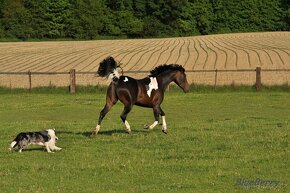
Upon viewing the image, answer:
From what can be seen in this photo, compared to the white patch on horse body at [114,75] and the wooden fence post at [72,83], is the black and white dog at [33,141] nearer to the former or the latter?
the white patch on horse body at [114,75]

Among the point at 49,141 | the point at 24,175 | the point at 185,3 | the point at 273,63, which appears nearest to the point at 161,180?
the point at 24,175

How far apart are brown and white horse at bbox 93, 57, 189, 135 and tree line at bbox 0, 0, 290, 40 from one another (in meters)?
85.5

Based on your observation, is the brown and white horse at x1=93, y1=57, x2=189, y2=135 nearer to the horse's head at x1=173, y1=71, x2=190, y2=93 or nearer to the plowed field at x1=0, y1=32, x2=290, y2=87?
the horse's head at x1=173, y1=71, x2=190, y2=93

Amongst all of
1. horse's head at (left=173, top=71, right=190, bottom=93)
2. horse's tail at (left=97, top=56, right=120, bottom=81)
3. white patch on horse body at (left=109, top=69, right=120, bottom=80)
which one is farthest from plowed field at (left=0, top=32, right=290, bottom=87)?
white patch on horse body at (left=109, top=69, right=120, bottom=80)

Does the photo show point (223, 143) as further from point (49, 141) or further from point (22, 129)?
point (22, 129)

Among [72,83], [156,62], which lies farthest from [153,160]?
[156,62]

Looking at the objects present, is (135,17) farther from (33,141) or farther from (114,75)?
(33,141)

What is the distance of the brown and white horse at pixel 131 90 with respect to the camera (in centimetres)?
1619

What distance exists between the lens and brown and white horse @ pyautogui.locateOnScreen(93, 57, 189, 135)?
1619 centimetres

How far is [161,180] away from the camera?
10.2m

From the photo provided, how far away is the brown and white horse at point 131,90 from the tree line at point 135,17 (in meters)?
85.5

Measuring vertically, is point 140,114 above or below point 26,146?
below

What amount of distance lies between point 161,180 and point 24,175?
2526mm

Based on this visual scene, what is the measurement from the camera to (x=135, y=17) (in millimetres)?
108500
